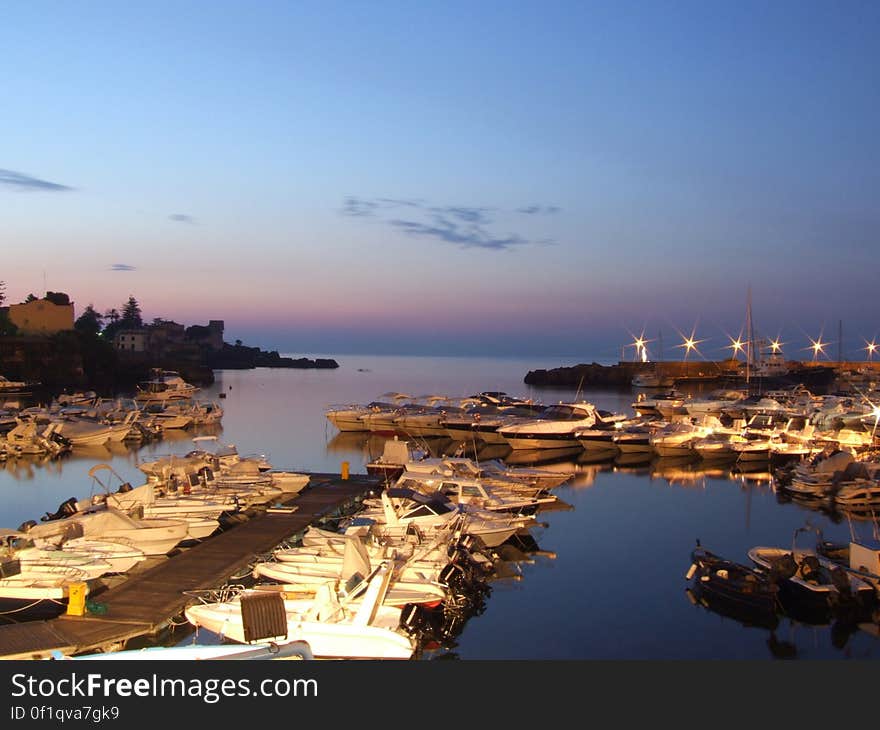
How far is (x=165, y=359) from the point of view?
5866 inches

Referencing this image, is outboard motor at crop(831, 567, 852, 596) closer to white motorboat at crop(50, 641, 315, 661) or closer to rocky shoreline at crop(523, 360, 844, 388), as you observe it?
white motorboat at crop(50, 641, 315, 661)

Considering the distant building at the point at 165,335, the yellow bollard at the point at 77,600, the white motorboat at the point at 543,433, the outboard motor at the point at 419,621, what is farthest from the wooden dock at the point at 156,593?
the distant building at the point at 165,335

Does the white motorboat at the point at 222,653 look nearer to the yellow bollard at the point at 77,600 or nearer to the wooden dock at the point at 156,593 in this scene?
the wooden dock at the point at 156,593

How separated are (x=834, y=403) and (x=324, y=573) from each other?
49.3 meters

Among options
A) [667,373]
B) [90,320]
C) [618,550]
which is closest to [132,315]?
[90,320]

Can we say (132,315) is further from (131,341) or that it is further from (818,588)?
(818,588)

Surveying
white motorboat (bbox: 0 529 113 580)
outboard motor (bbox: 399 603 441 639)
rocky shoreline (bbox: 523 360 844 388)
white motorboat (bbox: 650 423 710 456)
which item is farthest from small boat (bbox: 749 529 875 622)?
rocky shoreline (bbox: 523 360 844 388)

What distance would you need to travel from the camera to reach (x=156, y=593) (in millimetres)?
15672

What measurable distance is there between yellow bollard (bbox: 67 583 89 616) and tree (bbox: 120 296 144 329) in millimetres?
185452

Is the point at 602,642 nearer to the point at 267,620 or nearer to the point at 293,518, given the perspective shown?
the point at 267,620

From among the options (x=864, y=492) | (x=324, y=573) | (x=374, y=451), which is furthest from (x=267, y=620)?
(x=374, y=451)

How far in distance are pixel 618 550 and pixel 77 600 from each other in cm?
1443

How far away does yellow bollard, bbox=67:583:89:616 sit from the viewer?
1412 cm

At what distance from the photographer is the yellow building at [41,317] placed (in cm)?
12875
